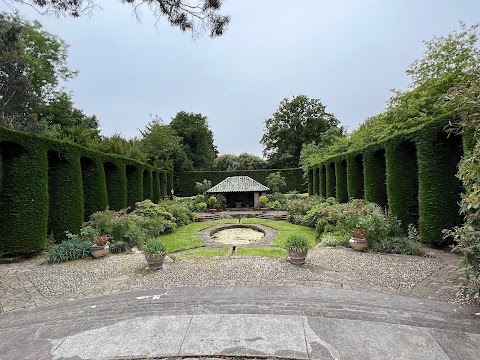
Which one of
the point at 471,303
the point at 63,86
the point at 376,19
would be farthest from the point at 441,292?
the point at 63,86

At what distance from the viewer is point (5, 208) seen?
7.15m

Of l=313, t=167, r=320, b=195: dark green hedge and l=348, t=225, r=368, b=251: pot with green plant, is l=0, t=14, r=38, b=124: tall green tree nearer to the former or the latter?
l=348, t=225, r=368, b=251: pot with green plant

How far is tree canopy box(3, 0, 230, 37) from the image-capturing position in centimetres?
540

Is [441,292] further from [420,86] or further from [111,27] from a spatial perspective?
[420,86]

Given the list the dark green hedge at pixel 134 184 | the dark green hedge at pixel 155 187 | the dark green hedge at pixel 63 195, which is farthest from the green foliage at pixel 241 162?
the dark green hedge at pixel 63 195

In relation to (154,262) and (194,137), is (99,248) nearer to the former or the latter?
(154,262)

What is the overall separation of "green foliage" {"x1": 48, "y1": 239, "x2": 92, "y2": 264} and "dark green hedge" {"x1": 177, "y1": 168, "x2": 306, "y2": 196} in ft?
65.2

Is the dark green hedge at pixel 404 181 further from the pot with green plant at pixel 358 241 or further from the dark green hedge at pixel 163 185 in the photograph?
the dark green hedge at pixel 163 185

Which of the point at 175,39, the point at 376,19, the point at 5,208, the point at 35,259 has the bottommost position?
the point at 35,259

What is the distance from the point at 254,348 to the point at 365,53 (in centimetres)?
1304

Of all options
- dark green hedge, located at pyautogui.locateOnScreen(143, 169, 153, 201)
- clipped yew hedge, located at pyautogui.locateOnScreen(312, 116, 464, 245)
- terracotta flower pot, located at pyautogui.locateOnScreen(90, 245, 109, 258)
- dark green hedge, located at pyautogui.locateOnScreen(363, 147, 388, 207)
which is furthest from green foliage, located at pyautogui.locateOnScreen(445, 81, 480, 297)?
dark green hedge, located at pyautogui.locateOnScreen(143, 169, 153, 201)

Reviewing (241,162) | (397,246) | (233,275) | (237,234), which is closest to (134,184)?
(237,234)

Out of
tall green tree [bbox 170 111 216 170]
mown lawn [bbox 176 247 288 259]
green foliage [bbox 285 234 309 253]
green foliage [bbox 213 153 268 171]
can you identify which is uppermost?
tall green tree [bbox 170 111 216 170]

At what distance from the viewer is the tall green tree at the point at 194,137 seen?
112 ft
